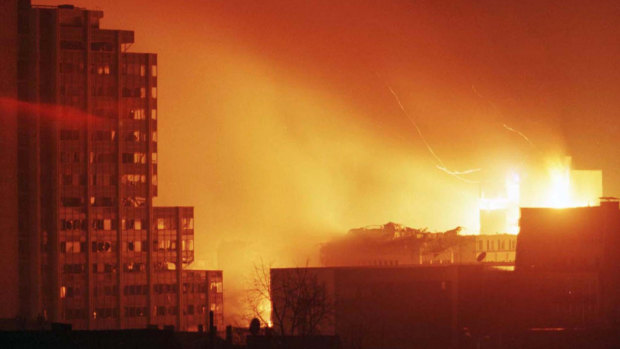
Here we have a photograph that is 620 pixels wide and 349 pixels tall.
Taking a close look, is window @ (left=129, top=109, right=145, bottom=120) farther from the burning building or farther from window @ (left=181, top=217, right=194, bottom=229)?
the burning building

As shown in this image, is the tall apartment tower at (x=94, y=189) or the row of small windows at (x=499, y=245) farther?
the tall apartment tower at (x=94, y=189)

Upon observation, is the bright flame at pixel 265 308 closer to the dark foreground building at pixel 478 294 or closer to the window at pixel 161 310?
the dark foreground building at pixel 478 294

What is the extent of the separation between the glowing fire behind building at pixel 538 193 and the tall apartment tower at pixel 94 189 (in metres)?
18.0

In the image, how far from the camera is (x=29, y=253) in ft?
322

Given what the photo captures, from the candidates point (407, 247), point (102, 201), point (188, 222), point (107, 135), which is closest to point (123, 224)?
point (102, 201)

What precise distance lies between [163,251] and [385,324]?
33.7 m

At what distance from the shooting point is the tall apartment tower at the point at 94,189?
9931 cm

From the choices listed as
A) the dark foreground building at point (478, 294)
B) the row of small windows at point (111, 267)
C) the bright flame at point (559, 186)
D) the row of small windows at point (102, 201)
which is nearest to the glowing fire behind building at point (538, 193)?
the bright flame at point (559, 186)

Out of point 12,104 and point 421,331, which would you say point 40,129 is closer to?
point 12,104

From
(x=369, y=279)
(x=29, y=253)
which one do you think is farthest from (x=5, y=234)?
(x=369, y=279)

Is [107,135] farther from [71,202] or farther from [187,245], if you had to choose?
[187,245]

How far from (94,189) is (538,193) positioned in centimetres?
2829

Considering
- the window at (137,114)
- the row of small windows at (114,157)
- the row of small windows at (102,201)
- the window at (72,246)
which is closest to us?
the window at (72,246)

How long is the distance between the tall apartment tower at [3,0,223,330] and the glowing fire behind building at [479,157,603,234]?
18.0 m
